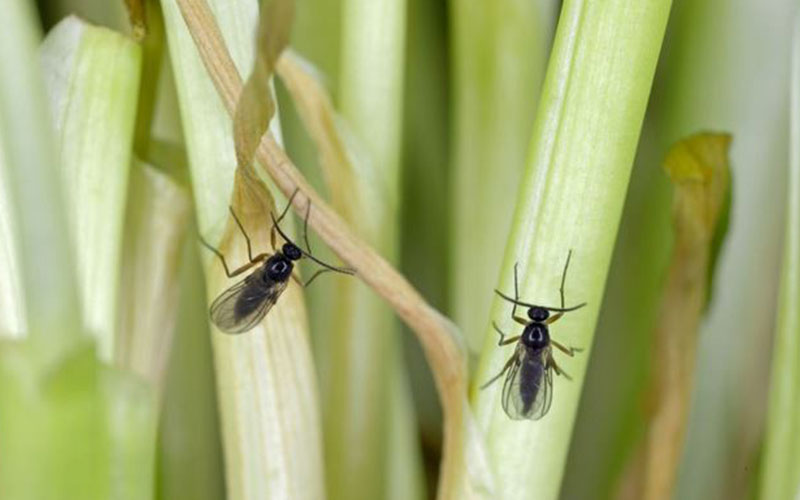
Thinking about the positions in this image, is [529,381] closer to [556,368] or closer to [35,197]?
[556,368]

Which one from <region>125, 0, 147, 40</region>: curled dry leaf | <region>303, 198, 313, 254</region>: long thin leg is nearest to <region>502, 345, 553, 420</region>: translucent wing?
<region>303, 198, 313, 254</region>: long thin leg

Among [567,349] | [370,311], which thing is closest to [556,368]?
[567,349]

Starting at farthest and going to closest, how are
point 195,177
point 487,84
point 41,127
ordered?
point 487,84 → point 195,177 → point 41,127

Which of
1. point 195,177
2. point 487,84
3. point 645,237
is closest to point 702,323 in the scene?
point 645,237

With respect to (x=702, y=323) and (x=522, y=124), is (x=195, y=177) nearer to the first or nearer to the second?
(x=522, y=124)

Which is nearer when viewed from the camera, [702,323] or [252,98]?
[252,98]
